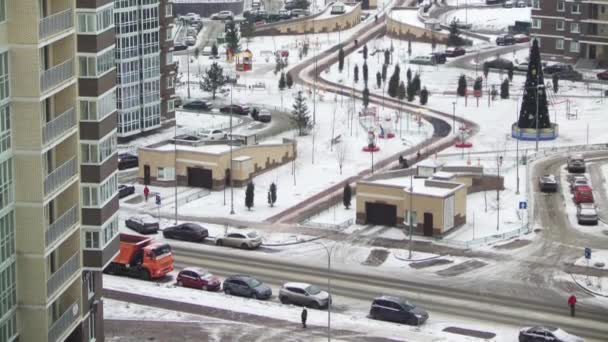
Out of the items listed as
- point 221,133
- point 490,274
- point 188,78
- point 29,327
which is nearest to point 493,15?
point 188,78

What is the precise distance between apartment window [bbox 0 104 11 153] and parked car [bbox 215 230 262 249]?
2736 cm

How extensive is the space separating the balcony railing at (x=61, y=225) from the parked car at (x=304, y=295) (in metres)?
14.8

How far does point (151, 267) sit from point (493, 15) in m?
102

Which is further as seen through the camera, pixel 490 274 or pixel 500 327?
pixel 490 274

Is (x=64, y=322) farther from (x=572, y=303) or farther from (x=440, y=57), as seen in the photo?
(x=440, y=57)

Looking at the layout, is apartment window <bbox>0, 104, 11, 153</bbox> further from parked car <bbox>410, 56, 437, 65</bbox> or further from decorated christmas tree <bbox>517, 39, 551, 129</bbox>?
parked car <bbox>410, 56, 437, 65</bbox>

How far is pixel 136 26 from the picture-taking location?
93375mm

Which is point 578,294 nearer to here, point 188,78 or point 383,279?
point 383,279

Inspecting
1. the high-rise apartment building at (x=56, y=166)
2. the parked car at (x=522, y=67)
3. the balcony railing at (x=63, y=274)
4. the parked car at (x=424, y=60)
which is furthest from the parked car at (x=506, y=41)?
the balcony railing at (x=63, y=274)

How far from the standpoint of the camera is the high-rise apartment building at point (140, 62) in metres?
92.6

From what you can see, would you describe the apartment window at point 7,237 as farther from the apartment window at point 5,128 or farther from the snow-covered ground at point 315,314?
the snow-covered ground at point 315,314

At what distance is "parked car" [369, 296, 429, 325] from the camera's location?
56875mm

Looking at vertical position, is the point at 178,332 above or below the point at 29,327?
below

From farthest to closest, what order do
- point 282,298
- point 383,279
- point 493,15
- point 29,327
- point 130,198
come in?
point 493,15
point 130,198
point 383,279
point 282,298
point 29,327
